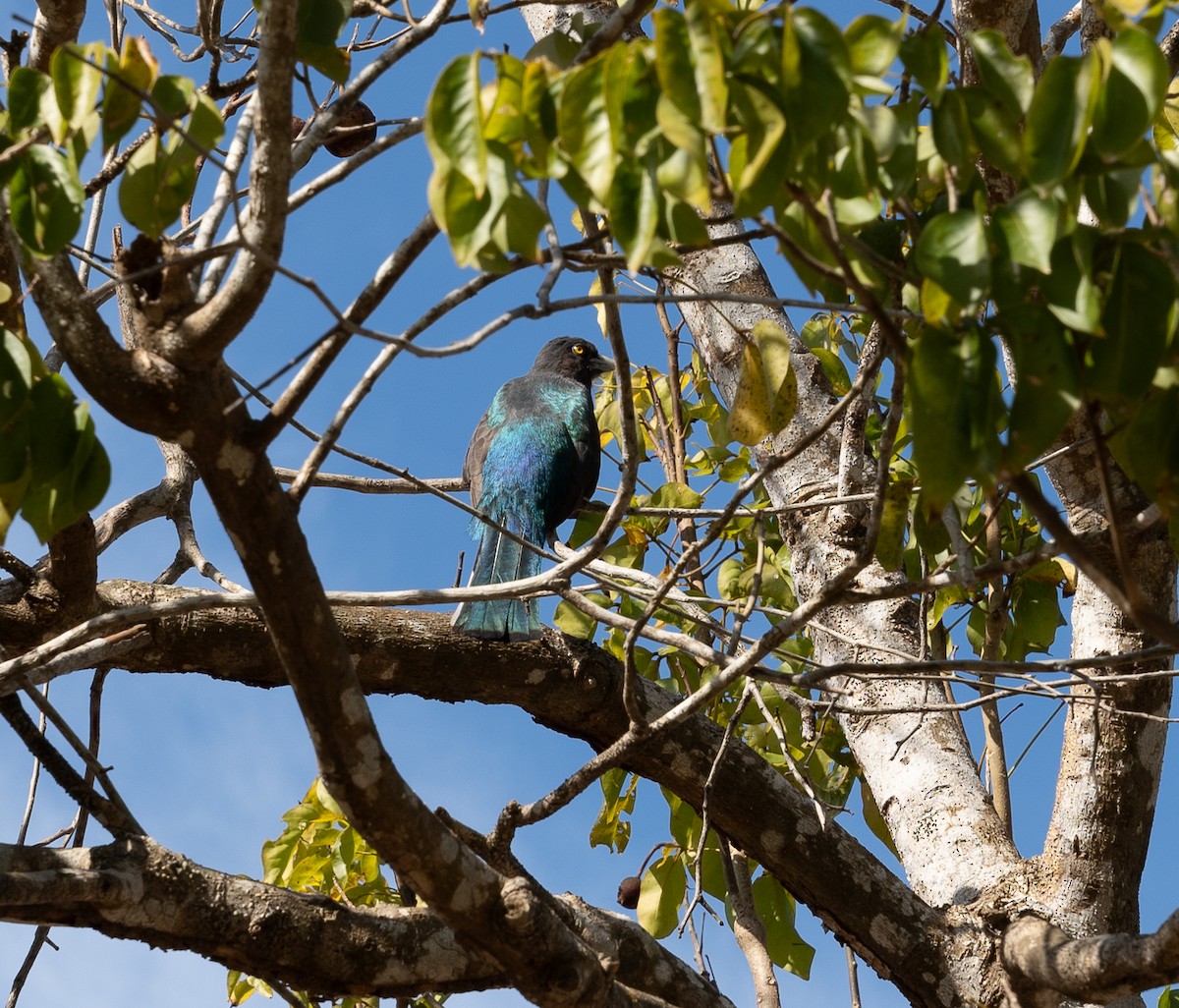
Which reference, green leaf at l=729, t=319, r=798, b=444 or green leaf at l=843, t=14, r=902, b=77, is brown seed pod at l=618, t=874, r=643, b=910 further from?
green leaf at l=843, t=14, r=902, b=77

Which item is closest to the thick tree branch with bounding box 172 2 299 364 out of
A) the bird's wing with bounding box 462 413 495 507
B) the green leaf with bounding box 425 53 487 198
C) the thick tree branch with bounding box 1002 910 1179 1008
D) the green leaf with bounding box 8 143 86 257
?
the green leaf with bounding box 8 143 86 257

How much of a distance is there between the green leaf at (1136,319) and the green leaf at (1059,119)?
121 millimetres

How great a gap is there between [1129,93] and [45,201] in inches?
49.3

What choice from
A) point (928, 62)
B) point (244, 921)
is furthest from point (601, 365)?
point (928, 62)

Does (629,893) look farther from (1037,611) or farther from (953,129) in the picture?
(953,129)

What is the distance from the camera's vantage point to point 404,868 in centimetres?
231

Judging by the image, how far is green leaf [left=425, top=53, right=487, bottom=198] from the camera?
4.47 feet

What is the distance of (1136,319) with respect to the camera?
4.30ft

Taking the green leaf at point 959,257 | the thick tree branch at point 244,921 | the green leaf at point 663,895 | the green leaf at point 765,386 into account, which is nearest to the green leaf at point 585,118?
the green leaf at point 959,257

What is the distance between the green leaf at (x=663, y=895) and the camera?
3.62m

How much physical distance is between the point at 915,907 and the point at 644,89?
2490 mm

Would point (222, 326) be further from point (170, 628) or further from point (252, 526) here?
point (170, 628)

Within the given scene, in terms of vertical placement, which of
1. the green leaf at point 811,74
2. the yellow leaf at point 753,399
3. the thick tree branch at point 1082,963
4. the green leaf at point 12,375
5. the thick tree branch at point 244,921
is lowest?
the thick tree branch at point 1082,963

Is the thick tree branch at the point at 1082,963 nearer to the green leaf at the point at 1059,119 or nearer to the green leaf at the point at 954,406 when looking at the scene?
the green leaf at the point at 954,406
